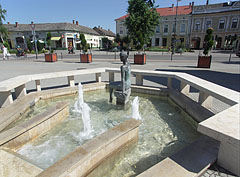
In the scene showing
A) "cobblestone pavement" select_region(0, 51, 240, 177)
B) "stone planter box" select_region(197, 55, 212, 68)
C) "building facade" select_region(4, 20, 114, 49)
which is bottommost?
"cobblestone pavement" select_region(0, 51, 240, 177)

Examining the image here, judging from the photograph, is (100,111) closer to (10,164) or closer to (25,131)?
(25,131)

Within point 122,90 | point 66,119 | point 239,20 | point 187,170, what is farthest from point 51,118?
point 239,20

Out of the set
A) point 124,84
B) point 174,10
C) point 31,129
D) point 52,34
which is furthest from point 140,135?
point 174,10

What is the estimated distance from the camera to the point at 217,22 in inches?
1590

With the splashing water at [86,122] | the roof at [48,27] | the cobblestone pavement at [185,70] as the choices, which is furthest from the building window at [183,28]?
the splashing water at [86,122]

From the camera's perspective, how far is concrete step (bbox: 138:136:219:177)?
2.07 meters

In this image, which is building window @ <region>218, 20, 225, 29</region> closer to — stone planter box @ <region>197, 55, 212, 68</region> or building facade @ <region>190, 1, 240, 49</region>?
building facade @ <region>190, 1, 240, 49</region>

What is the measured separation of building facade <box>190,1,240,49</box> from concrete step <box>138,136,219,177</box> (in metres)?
42.9

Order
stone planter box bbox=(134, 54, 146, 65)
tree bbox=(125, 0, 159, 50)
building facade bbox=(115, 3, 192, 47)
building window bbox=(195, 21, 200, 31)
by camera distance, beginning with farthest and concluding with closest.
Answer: building facade bbox=(115, 3, 192, 47) < building window bbox=(195, 21, 200, 31) < tree bbox=(125, 0, 159, 50) < stone planter box bbox=(134, 54, 146, 65)

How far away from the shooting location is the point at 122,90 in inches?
198

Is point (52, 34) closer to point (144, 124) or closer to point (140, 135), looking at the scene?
point (144, 124)

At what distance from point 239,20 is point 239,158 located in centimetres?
4740

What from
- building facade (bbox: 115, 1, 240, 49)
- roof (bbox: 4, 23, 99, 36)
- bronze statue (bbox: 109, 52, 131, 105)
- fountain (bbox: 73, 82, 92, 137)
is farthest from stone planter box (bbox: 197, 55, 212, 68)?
roof (bbox: 4, 23, 99, 36)

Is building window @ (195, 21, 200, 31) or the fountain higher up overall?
building window @ (195, 21, 200, 31)
